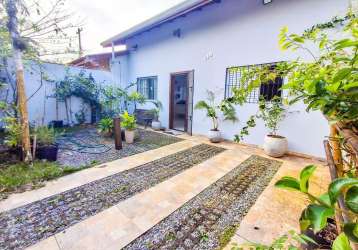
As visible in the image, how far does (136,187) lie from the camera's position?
2.46 metres

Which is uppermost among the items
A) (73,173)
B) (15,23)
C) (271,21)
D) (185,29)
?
(185,29)

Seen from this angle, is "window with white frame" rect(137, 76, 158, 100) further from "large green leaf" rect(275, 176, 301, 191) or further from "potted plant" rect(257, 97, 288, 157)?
"large green leaf" rect(275, 176, 301, 191)

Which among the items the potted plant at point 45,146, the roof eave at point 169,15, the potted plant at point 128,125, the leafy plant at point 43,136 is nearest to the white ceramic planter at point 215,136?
the potted plant at point 128,125

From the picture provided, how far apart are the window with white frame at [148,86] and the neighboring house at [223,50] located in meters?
0.04

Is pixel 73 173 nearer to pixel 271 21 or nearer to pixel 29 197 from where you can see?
pixel 29 197

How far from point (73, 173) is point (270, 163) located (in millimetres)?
3491

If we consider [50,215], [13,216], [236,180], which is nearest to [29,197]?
[13,216]

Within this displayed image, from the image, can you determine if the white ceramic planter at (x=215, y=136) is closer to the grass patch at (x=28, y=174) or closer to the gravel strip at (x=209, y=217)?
the gravel strip at (x=209, y=217)

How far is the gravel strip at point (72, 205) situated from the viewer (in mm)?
1623

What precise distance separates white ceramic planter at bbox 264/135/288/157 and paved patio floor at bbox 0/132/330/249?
1.27ft

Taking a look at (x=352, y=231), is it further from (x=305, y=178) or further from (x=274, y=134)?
(x=274, y=134)

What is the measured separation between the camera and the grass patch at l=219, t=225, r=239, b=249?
61.0 inches

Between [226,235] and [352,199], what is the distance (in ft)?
5.09

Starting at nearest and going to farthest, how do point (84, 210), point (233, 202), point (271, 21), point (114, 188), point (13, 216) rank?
point (13, 216)
point (84, 210)
point (233, 202)
point (114, 188)
point (271, 21)
